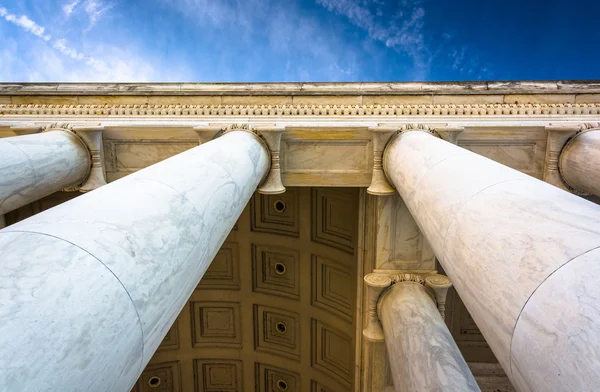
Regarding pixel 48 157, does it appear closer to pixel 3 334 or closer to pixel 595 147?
pixel 3 334

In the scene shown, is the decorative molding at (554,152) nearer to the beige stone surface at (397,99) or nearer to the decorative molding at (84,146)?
the beige stone surface at (397,99)

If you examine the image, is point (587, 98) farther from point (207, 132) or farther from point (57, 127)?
point (57, 127)

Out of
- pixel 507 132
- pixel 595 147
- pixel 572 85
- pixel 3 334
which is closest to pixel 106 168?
pixel 3 334

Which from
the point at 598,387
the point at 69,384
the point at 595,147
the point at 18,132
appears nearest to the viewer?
the point at 598,387

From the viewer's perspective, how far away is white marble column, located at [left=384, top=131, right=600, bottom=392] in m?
2.62

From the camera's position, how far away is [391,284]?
31.8ft

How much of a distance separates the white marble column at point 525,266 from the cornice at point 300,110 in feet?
17.5

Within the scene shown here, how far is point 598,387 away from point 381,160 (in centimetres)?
745

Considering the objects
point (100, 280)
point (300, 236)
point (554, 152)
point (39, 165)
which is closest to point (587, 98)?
point (554, 152)

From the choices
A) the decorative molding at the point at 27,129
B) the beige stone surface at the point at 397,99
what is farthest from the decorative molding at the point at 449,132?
the decorative molding at the point at 27,129

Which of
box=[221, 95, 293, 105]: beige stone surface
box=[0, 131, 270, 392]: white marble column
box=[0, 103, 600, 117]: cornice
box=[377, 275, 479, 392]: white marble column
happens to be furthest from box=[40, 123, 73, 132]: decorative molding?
box=[377, 275, 479, 392]: white marble column

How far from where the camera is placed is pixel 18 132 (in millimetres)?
10188

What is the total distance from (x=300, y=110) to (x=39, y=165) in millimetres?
6382

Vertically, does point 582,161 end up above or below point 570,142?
below
